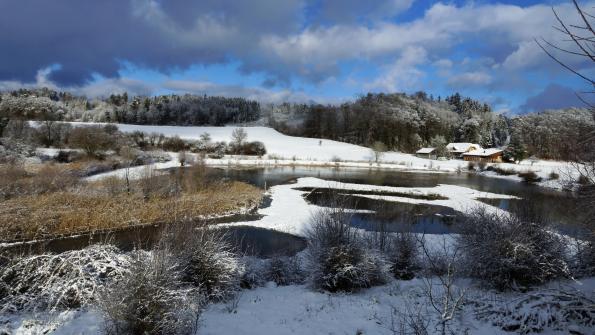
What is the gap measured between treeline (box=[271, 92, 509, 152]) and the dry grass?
74891mm

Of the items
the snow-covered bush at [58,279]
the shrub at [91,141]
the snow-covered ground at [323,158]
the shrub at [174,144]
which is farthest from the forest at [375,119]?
the snow-covered bush at [58,279]

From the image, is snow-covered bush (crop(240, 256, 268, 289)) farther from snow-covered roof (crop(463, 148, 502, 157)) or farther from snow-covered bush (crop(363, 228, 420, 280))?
snow-covered roof (crop(463, 148, 502, 157))

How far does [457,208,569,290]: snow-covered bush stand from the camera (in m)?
8.21

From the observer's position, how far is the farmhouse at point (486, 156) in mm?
77438

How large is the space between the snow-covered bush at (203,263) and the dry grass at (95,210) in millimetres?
4213

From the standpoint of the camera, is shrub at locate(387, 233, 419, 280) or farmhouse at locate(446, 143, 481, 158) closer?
shrub at locate(387, 233, 419, 280)

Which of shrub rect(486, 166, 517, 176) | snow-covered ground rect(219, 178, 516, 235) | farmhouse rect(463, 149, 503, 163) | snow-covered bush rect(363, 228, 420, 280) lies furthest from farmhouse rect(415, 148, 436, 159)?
snow-covered bush rect(363, 228, 420, 280)

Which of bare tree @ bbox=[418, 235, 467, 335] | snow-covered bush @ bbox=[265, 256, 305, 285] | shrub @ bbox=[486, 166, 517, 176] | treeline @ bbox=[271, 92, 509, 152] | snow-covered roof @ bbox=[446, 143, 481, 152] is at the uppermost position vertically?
treeline @ bbox=[271, 92, 509, 152]

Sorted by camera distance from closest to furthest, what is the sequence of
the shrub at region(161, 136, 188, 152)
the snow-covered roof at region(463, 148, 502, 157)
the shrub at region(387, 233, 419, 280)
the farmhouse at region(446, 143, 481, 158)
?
the shrub at region(387, 233, 419, 280) < the shrub at region(161, 136, 188, 152) < the snow-covered roof at region(463, 148, 502, 157) < the farmhouse at region(446, 143, 481, 158)

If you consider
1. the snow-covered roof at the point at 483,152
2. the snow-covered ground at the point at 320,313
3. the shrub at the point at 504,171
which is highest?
the snow-covered roof at the point at 483,152

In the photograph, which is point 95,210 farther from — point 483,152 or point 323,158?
point 483,152

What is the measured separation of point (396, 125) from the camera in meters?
94.7

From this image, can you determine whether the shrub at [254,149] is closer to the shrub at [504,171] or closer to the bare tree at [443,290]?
the shrub at [504,171]

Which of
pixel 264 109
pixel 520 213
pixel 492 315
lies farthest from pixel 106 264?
pixel 264 109
